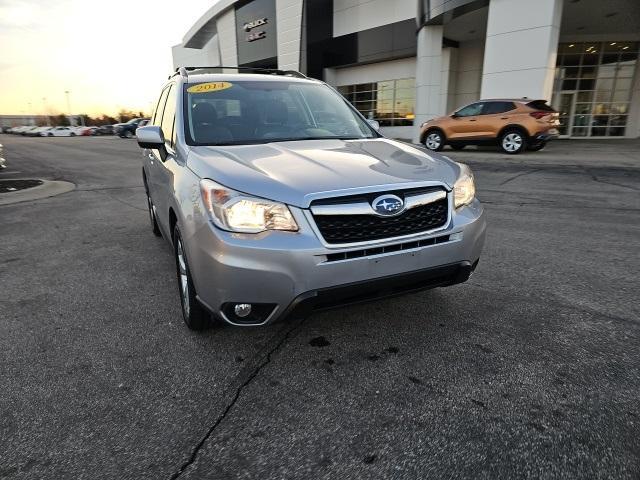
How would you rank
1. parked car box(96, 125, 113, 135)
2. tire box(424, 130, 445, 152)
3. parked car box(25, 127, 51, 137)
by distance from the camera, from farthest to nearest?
1. parked car box(25, 127, 51, 137)
2. parked car box(96, 125, 113, 135)
3. tire box(424, 130, 445, 152)

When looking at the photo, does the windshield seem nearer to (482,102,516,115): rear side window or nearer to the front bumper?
the front bumper

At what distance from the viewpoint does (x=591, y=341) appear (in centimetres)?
288

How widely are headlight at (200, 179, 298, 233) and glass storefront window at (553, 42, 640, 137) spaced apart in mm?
26432

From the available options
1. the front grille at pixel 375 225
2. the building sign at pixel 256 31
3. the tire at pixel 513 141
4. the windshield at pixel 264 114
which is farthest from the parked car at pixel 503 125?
the building sign at pixel 256 31

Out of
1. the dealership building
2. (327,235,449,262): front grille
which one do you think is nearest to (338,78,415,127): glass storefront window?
the dealership building

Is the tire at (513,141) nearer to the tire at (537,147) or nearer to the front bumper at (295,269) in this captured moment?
the tire at (537,147)

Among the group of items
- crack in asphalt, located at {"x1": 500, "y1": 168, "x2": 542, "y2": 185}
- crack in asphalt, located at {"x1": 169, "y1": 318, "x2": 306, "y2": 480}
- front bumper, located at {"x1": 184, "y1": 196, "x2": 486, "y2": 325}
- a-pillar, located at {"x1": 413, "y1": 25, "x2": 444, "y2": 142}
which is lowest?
crack in asphalt, located at {"x1": 169, "y1": 318, "x2": 306, "y2": 480}

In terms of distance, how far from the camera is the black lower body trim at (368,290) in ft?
7.86

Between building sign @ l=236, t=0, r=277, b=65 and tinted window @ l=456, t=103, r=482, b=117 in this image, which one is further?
building sign @ l=236, t=0, r=277, b=65

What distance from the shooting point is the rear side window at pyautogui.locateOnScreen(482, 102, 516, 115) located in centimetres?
1444

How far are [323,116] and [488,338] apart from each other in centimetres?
233

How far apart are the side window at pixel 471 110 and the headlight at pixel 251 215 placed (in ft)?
48.1

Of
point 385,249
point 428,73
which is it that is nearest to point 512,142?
point 428,73

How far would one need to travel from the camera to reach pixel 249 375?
2.62m
